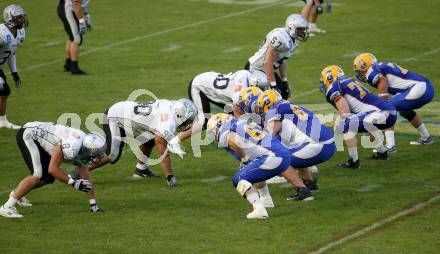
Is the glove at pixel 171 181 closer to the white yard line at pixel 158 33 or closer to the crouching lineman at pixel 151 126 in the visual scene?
the crouching lineman at pixel 151 126

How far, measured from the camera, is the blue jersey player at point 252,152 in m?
10.2

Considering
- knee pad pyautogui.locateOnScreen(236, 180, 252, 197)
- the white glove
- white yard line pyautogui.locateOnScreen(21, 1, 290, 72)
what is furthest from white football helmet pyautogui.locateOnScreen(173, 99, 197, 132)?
white yard line pyautogui.locateOnScreen(21, 1, 290, 72)

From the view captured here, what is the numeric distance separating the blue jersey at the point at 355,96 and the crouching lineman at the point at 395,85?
48 centimetres

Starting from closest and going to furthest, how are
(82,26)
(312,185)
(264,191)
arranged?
(264,191)
(312,185)
(82,26)

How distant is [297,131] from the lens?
11133 millimetres

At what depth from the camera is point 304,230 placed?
9.90 meters

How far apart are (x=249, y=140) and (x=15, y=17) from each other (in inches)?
222

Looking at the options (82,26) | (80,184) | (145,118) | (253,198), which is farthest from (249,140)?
(82,26)

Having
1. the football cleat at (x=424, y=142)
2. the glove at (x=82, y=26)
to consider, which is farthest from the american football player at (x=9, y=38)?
the football cleat at (x=424, y=142)

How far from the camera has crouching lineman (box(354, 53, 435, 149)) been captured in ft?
43.3

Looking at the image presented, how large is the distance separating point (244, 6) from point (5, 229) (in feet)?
46.9

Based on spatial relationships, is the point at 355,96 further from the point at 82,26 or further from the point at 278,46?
the point at 82,26

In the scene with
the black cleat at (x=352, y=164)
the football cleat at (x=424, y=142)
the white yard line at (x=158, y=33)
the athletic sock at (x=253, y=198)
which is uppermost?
the athletic sock at (x=253, y=198)

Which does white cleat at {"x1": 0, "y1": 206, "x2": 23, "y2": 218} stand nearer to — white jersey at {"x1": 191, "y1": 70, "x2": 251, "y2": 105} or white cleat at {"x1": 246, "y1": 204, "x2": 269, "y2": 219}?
white cleat at {"x1": 246, "y1": 204, "x2": 269, "y2": 219}
